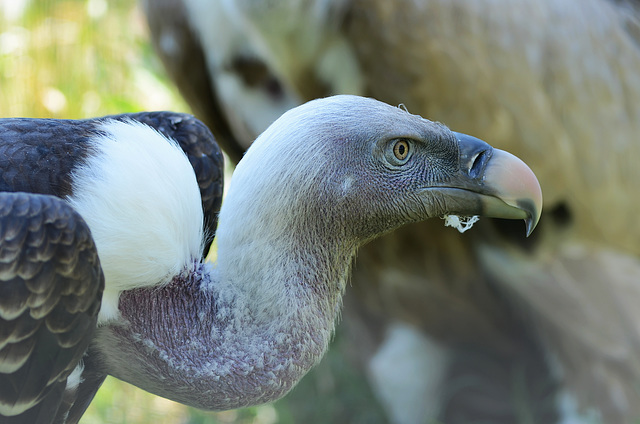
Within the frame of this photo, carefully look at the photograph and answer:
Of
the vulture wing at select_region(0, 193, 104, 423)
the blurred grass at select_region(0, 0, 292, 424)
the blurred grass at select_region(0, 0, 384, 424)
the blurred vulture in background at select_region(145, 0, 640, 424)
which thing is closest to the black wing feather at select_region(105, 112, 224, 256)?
the vulture wing at select_region(0, 193, 104, 423)

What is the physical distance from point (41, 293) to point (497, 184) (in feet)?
2.02

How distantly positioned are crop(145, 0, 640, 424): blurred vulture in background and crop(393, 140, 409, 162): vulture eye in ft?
2.72

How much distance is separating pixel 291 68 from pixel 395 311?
1032 mm

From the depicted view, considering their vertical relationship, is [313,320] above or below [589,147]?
above

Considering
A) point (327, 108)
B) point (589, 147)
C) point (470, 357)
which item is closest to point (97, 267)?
point (327, 108)

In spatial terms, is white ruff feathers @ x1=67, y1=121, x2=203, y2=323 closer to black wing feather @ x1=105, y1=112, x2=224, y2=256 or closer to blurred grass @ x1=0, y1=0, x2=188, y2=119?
black wing feather @ x1=105, y1=112, x2=224, y2=256

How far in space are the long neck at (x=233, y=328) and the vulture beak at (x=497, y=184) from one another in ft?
0.70

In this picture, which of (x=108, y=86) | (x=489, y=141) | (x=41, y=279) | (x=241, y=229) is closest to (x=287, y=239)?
(x=241, y=229)

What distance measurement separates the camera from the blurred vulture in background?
212cm

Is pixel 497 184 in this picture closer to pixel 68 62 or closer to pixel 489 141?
pixel 489 141

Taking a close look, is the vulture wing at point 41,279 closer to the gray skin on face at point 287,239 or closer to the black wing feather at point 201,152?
the gray skin on face at point 287,239

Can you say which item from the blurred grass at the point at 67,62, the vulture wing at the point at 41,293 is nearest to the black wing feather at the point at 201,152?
the vulture wing at the point at 41,293

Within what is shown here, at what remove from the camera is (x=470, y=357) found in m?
3.24

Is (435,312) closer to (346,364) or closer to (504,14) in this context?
(346,364)
